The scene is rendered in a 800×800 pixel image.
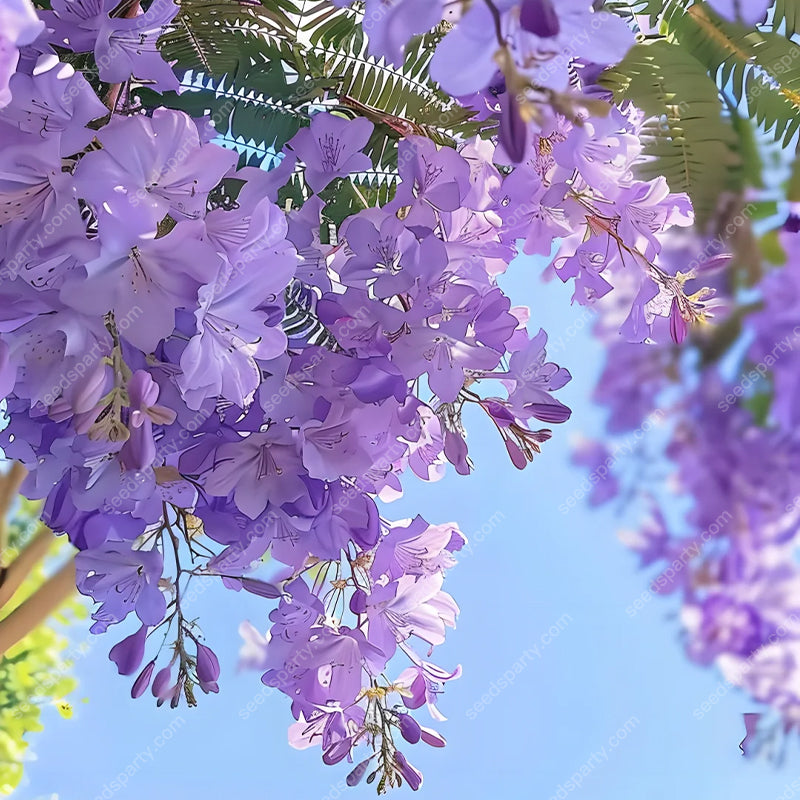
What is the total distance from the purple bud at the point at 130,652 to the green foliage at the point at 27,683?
1.40 m

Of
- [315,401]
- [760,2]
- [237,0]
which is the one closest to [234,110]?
[237,0]

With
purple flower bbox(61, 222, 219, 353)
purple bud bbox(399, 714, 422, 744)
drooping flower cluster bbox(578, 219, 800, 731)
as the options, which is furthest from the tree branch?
drooping flower cluster bbox(578, 219, 800, 731)

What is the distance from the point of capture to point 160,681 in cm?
48

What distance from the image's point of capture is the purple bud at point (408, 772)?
0.50 metres

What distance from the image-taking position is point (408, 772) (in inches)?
20.0

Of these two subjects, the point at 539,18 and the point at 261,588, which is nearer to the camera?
the point at 539,18

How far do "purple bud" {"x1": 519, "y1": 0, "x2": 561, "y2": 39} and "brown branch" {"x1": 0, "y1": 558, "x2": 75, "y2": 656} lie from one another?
75 cm

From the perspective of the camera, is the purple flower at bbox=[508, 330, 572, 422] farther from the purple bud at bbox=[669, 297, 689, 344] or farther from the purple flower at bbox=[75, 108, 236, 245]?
the purple flower at bbox=[75, 108, 236, 245]

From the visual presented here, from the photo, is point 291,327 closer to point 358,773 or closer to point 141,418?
point 141,418

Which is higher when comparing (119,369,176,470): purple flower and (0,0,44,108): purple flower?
(0,0,44,108): purple flower

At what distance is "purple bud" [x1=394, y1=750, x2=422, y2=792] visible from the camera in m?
0.50

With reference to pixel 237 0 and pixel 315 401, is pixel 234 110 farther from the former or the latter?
pixel 315 401

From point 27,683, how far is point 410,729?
1.78m

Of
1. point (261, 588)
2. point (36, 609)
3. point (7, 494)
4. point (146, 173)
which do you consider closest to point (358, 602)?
point (261, 588)
